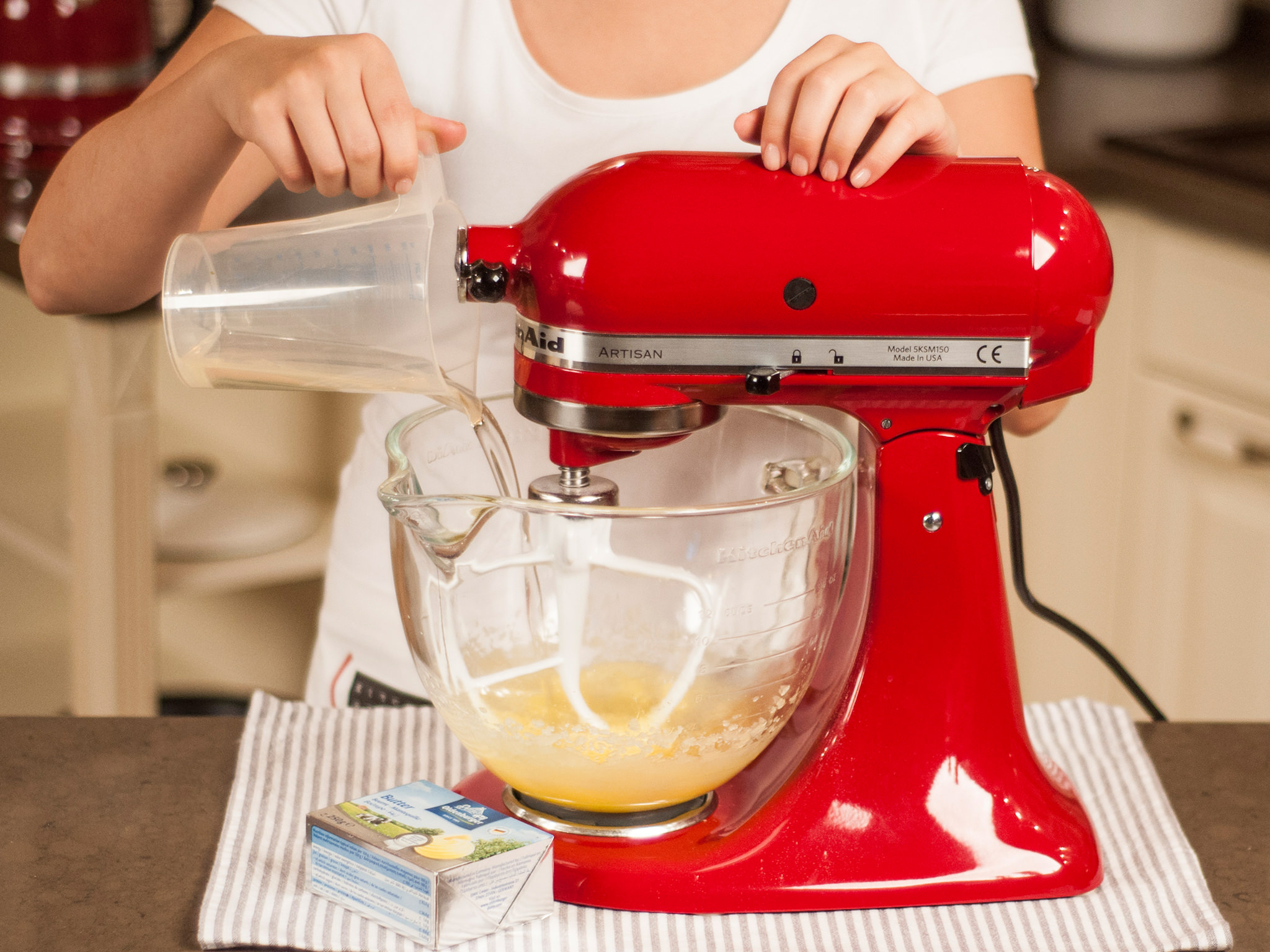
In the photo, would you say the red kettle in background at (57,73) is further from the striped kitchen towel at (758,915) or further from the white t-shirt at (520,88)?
the striped kitchen towel at (758,915)

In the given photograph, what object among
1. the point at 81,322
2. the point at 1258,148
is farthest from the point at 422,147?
the point at 1258,148

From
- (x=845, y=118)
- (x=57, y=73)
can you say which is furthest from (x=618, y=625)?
(x=57, y=73)

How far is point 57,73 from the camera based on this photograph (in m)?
1.85

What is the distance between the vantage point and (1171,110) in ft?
6.92

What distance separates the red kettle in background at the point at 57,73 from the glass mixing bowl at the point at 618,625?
1323mm

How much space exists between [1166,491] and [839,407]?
1.33 metres

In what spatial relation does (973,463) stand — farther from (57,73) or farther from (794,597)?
(57,73)

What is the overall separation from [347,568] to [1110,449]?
120cm

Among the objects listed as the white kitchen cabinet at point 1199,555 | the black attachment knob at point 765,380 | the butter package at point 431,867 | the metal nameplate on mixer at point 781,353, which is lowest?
the white kitchen cabinet at point 1199,555

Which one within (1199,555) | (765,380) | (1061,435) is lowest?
(1199,555)

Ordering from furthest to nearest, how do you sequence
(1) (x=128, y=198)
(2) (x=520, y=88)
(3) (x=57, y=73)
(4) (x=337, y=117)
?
(3) (x=57, y=73) < (2) (x=520, y=88) < (1) (x=128, y=198) < (4) (x=337, y=117)

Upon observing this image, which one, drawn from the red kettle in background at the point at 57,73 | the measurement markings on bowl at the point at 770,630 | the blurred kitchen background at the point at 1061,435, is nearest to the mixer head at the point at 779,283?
the measurement markings on bowl at the point at 770,630

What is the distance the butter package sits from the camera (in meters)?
0.64

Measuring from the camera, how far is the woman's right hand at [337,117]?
29.1 inches
